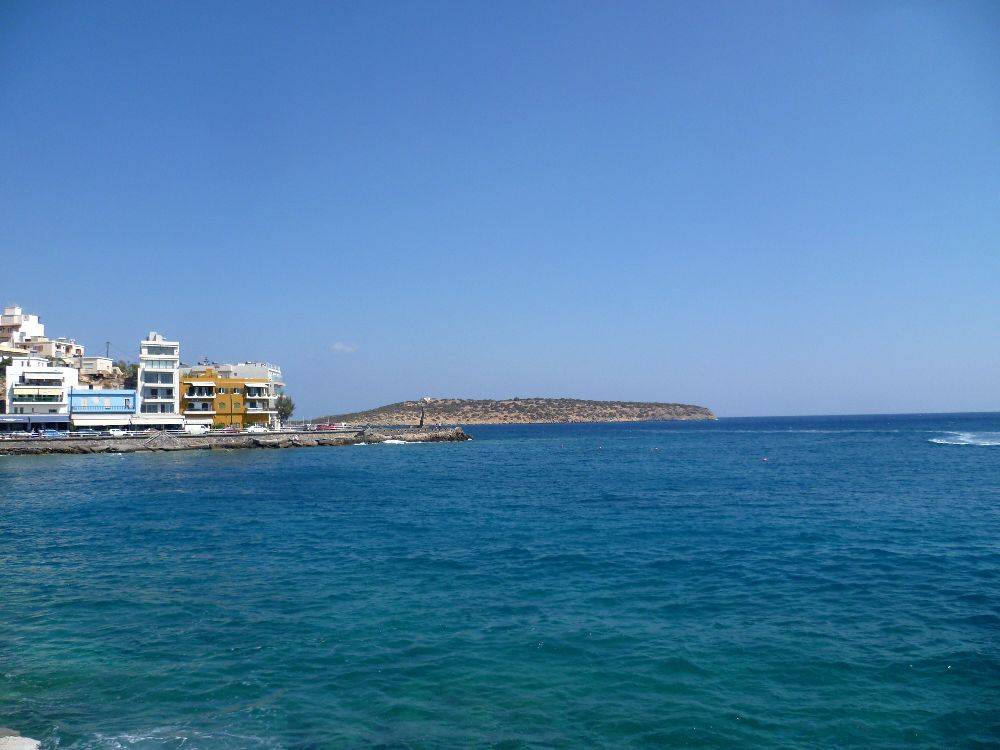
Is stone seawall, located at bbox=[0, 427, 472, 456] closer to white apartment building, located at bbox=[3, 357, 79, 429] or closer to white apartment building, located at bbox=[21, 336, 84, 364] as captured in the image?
white apartment building, located at bbox=[3, 357, 79, 429]

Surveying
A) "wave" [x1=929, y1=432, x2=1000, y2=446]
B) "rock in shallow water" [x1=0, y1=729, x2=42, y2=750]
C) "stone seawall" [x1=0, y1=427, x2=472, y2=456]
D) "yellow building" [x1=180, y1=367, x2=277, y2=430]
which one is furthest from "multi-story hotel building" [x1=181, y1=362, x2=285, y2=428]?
"wave" [x1=929, y1=432, x2=1000, y2=446]

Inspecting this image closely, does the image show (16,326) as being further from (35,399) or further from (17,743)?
(17,743)

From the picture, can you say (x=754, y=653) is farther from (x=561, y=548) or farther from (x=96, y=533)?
(x=96, y=533)

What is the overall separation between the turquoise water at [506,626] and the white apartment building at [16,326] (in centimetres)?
9280

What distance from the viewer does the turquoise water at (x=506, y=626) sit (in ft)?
31.9

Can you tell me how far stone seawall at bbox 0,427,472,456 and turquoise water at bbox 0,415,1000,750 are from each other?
39970 mm

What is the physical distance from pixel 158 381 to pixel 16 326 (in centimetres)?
4569

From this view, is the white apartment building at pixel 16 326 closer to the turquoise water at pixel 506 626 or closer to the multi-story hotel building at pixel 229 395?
the multi-story hotel building at pixel 229 395

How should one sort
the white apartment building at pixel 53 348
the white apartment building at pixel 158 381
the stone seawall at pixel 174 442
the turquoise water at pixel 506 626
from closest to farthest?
the turquoise water at pixel 506 626 → the stone seawall at pixel 174 442 → the white apartment building at pixel 158 381 → the white apartment building at pixel 53 348

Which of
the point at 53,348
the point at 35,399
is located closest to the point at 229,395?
the point at 35,399

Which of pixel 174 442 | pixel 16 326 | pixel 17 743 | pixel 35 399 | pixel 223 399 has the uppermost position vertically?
pixel 16 326

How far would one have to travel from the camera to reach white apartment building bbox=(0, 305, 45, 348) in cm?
10431

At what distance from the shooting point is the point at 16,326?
348ft

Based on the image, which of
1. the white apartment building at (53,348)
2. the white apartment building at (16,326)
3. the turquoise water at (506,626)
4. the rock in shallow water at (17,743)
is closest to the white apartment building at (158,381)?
the white apartment building at (53,348)
